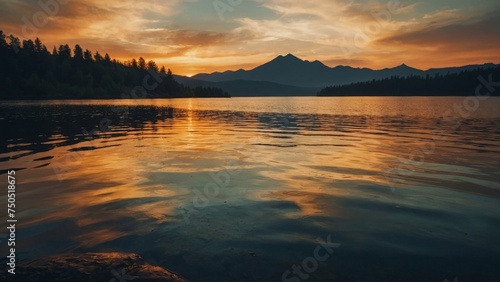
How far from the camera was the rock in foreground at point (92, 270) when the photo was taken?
5352mm

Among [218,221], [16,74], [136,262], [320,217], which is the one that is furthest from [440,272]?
[16,74]

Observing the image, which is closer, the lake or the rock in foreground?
the rock in foreground

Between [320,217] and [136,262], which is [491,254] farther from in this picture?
[136,262]

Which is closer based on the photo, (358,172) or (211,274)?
(211,274)

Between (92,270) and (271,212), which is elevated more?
(92,270)

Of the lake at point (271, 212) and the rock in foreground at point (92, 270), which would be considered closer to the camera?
the rock in foreground at point (92, 270)

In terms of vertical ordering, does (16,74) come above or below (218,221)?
above

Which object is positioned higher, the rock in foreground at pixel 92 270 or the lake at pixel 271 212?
→ the rock in foreground at pixel 92 270

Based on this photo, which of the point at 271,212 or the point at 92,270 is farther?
the point at 271,212

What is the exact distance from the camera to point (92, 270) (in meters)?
5.64

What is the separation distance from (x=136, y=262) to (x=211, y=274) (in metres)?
1.64

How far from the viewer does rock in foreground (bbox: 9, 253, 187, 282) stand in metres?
5.35

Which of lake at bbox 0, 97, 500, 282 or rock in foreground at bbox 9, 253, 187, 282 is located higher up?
rock in foreground at bbox 9, 253, 187, 282

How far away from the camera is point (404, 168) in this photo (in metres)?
16.4
